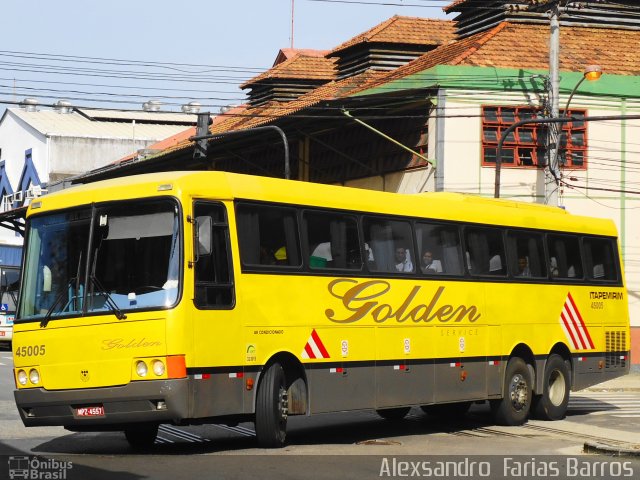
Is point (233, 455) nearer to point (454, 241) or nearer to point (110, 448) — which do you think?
point (110, 448)

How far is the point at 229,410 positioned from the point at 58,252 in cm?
264

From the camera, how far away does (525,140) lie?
120 ft

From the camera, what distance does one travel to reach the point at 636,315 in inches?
1467

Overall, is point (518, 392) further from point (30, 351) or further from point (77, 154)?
point (77, 154)

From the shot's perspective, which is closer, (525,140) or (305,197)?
(305,197)

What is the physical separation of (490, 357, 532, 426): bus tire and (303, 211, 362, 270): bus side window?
3.99m

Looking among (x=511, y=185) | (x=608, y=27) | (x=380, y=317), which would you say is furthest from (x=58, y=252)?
(x=608, y=27)

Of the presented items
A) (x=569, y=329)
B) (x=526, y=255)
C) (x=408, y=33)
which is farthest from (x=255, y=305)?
(x=408, y=33)

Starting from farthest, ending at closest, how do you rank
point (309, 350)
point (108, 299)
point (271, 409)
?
point (309, 350)
point (271, 409)
point (108, 299)

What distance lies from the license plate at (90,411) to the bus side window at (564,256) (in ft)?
29.6

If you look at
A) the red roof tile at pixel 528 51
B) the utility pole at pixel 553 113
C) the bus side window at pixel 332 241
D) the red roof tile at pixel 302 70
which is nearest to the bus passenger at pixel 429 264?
the bus side window at pixel 332 241

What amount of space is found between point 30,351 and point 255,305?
2.54 meters

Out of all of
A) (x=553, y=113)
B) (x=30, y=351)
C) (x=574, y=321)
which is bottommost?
(x=30, y=351)

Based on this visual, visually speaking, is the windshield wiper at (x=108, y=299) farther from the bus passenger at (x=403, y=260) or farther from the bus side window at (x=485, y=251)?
the bus side window at (x=485, y=251)
